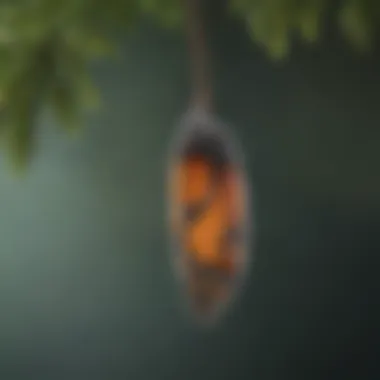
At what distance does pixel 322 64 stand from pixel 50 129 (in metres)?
0.47

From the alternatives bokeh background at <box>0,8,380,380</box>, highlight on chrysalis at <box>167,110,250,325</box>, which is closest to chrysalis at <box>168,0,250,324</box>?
highlight on chrysalis at <box>167,110,250,325</box>

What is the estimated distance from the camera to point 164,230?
54.9 inches

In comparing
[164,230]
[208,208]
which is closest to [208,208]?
[208,208]

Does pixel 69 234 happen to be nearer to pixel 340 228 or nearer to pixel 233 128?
pixel 233 128

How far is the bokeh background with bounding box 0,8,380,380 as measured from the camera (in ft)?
4.55

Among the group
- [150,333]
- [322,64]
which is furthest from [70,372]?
[322,64]

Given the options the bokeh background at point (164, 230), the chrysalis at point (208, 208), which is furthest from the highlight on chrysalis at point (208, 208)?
the bokeh background at point (164, 230)

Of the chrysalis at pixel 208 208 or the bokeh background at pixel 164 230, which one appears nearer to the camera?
the chrysalis at pixel 208 208

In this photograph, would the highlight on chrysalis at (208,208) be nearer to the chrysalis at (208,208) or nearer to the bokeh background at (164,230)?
the chrysalis at (208,208)

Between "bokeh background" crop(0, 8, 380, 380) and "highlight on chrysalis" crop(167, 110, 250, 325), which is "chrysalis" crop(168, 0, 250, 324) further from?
"bokeh background" crop(0, 8, 380, 380)

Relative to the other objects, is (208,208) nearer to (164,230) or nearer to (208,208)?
(208,208)

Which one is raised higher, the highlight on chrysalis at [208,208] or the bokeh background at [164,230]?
the bokeh background at [164,230]

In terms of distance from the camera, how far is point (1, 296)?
1.38m

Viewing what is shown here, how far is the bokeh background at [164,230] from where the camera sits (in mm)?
1387
